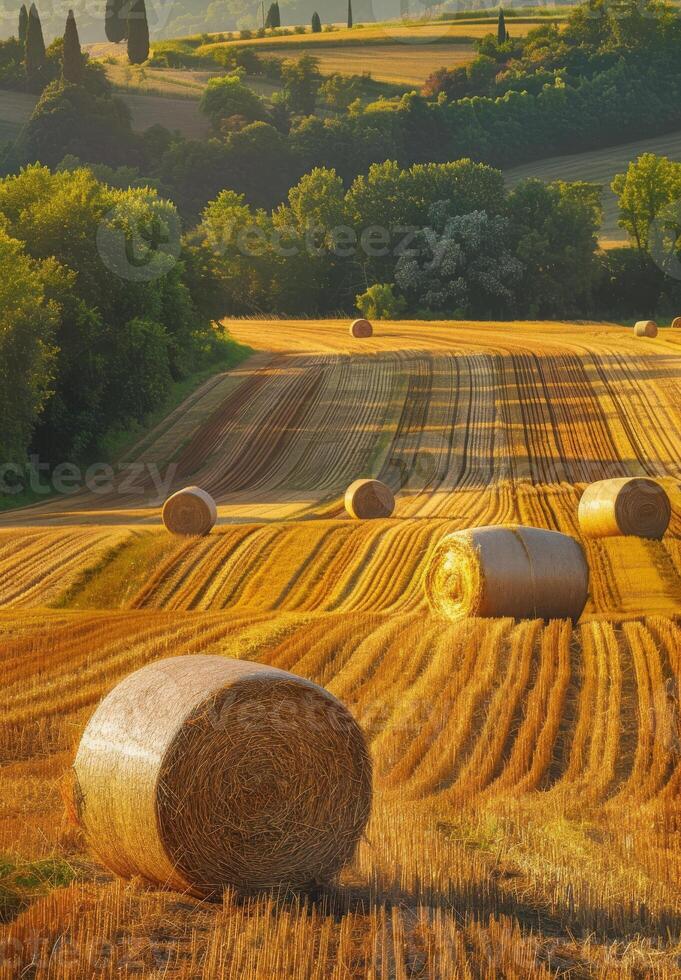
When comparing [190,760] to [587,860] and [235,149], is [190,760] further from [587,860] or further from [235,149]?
[235,149]

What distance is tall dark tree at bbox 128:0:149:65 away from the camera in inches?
5920

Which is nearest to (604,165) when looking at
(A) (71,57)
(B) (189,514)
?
(A) (71,57)

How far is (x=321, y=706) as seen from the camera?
982 centimetres

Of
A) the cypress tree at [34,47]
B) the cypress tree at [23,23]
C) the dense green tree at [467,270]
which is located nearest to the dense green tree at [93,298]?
the dense green tree at [467,270]

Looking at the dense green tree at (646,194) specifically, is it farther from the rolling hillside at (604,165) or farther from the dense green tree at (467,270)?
the rolling hillside at (604,165)

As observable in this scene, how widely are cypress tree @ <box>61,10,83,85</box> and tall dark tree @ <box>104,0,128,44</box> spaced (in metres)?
38.9

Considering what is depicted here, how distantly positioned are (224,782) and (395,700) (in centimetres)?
707

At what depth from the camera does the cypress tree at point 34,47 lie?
127375 mm

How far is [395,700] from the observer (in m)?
16.4

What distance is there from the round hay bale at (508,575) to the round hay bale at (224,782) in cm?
978

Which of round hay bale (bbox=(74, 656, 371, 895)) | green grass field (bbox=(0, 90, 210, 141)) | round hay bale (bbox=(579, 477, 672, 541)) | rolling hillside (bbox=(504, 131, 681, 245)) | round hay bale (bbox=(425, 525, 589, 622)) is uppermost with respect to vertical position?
round hay bale (bbox=(74, 656, 371, 895))

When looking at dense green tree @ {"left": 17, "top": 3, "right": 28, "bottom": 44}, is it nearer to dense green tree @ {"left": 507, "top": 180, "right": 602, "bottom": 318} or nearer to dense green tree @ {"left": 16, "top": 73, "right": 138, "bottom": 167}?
dense green tree @ {"left": 16, "top": 73, "right": 138, "bottom": 167}

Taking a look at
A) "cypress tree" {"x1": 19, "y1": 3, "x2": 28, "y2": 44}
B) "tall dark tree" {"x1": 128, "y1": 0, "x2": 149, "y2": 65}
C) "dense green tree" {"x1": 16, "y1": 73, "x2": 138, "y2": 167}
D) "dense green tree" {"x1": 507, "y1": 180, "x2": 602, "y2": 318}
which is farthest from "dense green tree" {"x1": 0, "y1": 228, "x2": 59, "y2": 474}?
"tall dark tree" {"x1": 128, "y1": 0, "x2": 149, "y2": 65}

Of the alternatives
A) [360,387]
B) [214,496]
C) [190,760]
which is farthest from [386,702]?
[360,387]
